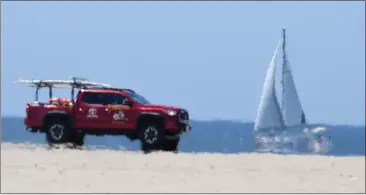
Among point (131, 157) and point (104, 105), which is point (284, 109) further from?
point (131, 157)

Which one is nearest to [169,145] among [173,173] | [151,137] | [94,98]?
[151,137]

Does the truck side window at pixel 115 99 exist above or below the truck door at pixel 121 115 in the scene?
above

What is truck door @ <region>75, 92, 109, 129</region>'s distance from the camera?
2770cm

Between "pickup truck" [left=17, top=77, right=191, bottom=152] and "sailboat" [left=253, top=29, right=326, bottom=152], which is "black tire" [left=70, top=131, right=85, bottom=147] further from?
"sailboat" [left=253, top=29, right=326, bottom=152]

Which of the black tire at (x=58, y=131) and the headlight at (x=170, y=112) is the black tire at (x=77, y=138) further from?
the headlight at (x=170, y=112)

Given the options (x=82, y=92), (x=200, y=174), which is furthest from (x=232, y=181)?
(x=82, y=92)

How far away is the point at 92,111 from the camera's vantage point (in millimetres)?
27781

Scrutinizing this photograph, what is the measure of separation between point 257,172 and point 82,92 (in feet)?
31.8

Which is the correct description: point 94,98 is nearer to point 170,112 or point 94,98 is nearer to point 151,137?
point 151,137

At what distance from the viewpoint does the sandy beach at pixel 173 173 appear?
1709cm

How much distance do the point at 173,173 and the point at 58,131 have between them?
31.0ft

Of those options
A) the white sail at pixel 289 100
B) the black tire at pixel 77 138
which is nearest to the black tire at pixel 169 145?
the black tire at pixel 77 138

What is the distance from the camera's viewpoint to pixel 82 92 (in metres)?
28.0

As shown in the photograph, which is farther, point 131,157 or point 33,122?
point 33,122
